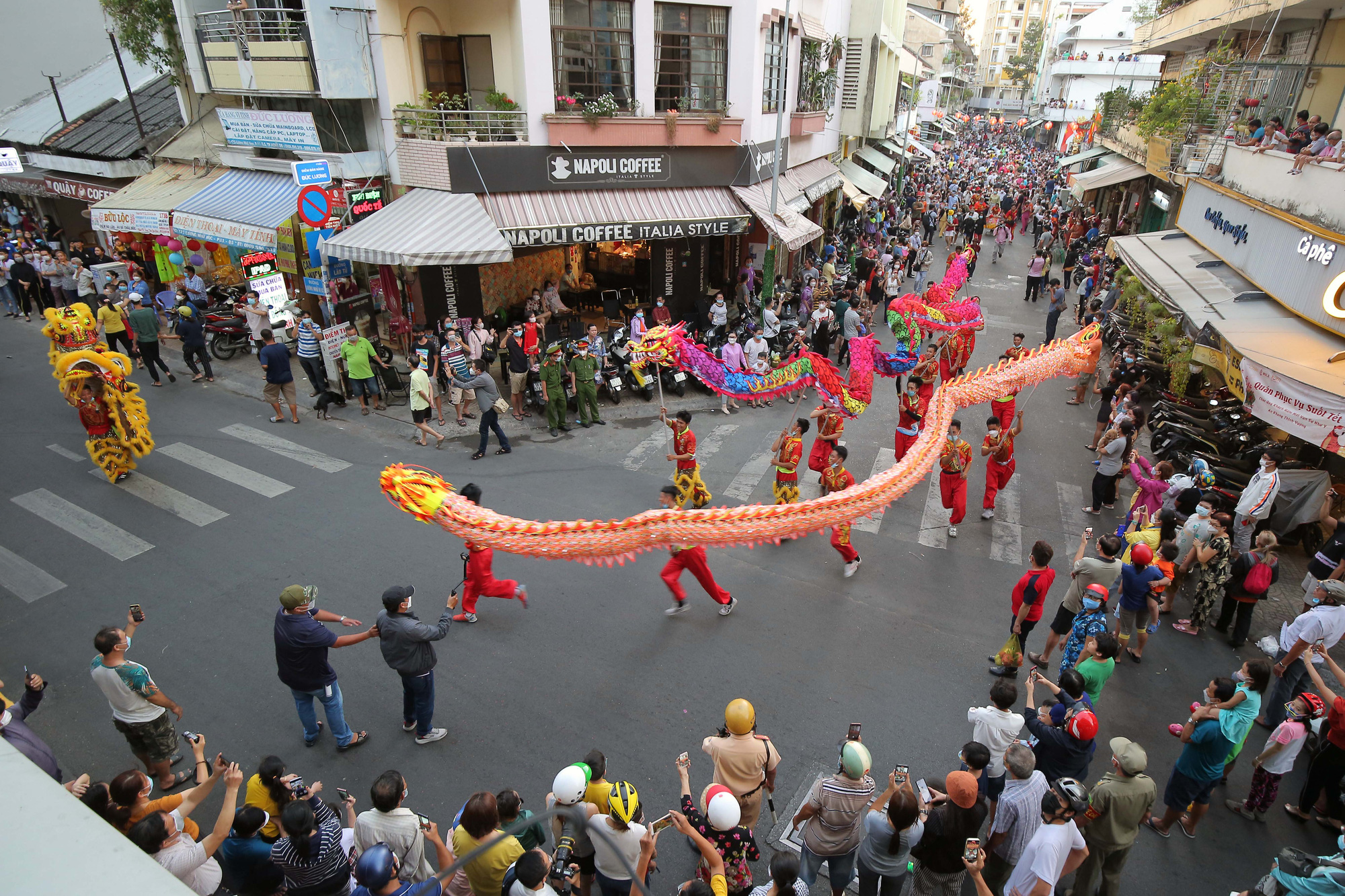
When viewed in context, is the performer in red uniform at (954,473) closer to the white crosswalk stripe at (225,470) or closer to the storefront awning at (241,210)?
the white crosswalk stripe at (225,470)

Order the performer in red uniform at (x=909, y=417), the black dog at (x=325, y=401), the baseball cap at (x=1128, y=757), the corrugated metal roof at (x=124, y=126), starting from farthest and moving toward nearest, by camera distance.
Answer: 1. the corrugated metal roof at (x=124, y=126)
2. the black dog at (x=325, y=401)
3. the performer in red uniform at (x=909, y=417)
4. the baseball cap at (x=1128, y=757)

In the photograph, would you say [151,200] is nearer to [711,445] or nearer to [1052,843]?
[711,445]

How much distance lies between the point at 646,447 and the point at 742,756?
7715 millimetres

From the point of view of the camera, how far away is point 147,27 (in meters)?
17.3

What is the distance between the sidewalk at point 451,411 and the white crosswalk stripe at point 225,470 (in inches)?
76.3

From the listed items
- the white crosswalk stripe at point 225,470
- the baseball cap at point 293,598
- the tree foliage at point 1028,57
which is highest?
the tree foliage at point 1028,57

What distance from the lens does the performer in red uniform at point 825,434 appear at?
9.34 metres

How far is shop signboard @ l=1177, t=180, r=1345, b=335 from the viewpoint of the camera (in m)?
9.30

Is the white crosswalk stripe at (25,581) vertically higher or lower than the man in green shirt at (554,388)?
lower

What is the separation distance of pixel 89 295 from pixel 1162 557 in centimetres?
2093

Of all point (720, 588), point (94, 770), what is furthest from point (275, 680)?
point (720, 588)

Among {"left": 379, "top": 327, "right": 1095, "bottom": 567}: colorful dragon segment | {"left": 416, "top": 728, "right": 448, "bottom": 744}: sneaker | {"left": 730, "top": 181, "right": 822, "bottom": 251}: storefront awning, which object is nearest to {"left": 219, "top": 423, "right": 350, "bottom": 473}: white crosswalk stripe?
{"left": 379, "top": 327, "right": 1095, "bottom": 567}: colorful dragon segment

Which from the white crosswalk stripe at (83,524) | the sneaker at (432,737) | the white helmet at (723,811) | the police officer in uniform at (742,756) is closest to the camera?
the white helmet at (723,811)

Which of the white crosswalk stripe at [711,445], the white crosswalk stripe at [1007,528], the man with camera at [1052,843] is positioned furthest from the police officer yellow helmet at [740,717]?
the white crosswalk stripe at [711,445]
